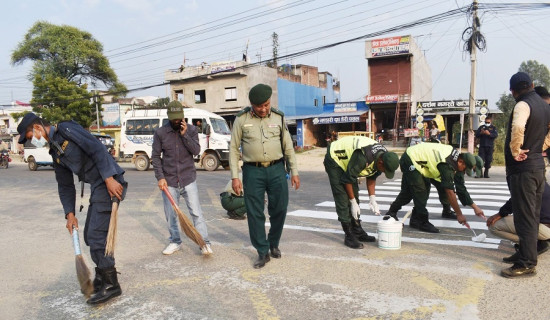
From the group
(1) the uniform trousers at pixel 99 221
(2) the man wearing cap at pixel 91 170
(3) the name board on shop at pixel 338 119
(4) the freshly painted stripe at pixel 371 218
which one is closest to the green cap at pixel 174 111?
(2) the man wearing cap at pixel 91 170

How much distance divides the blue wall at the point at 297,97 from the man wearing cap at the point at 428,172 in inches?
1108

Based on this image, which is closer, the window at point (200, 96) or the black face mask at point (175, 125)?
the black face mask at point (175, 125)

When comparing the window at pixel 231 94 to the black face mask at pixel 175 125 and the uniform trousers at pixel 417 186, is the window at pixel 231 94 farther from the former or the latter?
the black face mask at pixel 175 125

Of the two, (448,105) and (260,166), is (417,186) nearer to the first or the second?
(260,166)

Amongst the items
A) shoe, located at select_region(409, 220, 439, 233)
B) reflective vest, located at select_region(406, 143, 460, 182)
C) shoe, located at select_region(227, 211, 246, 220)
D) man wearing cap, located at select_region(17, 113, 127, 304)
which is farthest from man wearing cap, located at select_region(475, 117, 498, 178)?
man wearing cap, located at select_region(17, 113, 127, 304)

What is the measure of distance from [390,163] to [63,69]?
37.1 metres

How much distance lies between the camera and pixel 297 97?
1465 inches

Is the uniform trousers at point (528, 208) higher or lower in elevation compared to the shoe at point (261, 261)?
higher

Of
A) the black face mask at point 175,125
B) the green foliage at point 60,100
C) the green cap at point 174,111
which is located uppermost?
the green foliage at point 60,100

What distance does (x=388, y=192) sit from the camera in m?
9.98

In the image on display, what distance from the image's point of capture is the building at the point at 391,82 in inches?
1139

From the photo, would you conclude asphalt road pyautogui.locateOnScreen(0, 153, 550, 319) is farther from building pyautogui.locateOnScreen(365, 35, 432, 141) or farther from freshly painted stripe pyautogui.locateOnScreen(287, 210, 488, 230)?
building pyautogui.locateOnScreen(365, 35, 432, 141)

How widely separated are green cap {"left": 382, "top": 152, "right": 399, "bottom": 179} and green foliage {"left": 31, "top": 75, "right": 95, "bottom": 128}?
101 ft

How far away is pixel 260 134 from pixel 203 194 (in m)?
A: 6.14
